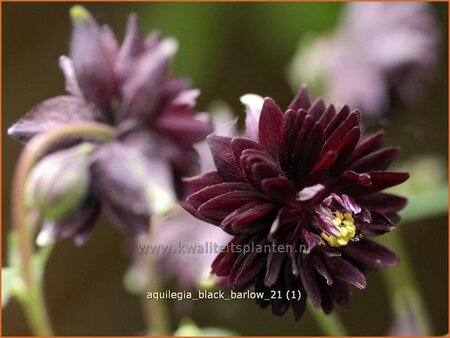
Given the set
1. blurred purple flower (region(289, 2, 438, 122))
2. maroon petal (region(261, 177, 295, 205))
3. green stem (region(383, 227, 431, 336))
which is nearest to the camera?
maroon petal (region(261, 177, 295, 205))

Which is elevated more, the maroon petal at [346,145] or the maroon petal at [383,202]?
the maroon petal at [346,145]

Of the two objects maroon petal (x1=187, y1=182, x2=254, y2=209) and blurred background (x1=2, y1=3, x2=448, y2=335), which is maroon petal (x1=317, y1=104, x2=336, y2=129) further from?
blurred background (x1=2, y1=3, x2=448, y2=335)

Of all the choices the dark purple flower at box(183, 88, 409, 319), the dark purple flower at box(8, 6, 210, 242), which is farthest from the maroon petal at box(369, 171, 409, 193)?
the dark purple flower at box(8, 6, 210, 242)

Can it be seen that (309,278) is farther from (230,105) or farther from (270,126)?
(230,105)

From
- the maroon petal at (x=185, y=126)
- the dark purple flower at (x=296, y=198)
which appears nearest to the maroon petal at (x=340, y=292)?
the dark purple flower at (x=296, y=198)

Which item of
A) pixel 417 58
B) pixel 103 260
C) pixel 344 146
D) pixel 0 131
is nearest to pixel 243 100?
pixel 344 146

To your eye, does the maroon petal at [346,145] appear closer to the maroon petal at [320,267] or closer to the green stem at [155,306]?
the maroon petal at [320,267]
